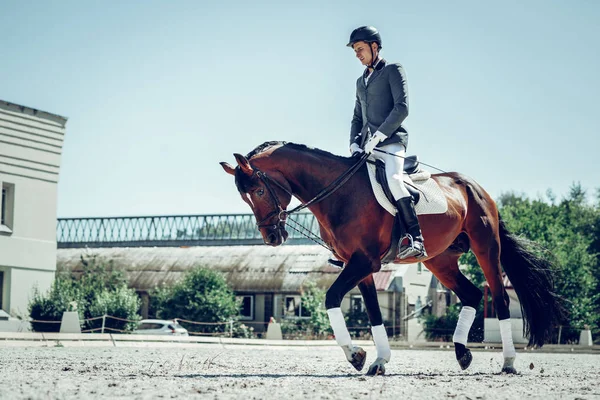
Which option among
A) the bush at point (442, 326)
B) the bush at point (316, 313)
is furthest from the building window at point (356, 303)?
the bush at point (442, 326)

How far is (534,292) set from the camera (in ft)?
36.4

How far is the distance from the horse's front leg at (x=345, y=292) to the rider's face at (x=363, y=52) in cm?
262

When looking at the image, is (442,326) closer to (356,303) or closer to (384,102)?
(356,303)

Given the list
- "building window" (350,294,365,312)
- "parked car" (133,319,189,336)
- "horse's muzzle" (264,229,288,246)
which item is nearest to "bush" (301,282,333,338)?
"building window" (350,294,365,312)

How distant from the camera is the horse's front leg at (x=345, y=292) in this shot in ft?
29.4

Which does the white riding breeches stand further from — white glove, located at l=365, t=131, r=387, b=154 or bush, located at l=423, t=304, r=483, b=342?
bush, located at l=423, t=304, r=483, b=342

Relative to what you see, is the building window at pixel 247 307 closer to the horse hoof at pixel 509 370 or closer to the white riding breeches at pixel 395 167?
the horse hoof at pixel 509 370

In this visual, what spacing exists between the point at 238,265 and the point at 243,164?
36556 millimetres

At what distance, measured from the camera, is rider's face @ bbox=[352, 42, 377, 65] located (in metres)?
10.1

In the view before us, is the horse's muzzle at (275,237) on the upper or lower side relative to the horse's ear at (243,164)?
lower

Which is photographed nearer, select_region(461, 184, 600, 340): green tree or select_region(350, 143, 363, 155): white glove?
select_region(350, 143, 363, 155): white glove

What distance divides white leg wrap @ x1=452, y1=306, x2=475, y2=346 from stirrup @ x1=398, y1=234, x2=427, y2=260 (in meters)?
1.55

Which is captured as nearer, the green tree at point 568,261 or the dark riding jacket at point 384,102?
the dark riding jacket at point 384,102

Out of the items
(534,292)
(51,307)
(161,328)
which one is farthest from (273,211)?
(161,328)
